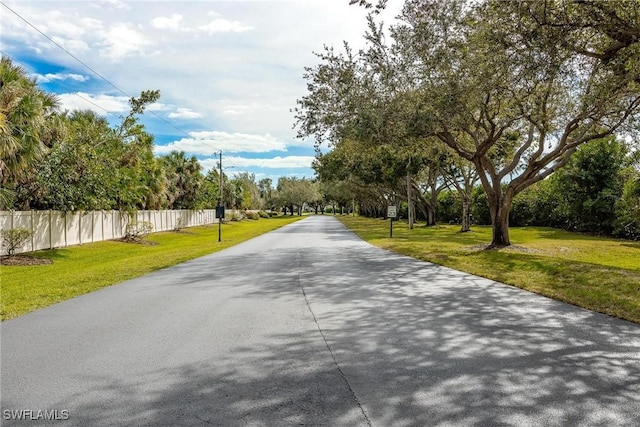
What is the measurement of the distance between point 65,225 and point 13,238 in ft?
18.0

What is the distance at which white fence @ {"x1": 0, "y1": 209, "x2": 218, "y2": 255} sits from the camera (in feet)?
62.9

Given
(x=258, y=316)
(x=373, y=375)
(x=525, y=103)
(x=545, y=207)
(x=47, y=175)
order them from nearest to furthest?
(x=373, y=375)
(x=258, y=316)
(x=525, y=103)
(x=47, y=175)
(x=545, y=207)

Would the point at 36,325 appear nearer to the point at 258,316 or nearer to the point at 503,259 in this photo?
the point at 258,316

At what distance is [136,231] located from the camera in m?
31.2

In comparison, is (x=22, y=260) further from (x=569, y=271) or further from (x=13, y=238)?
(x=569, y=271)

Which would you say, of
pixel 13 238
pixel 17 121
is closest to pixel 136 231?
pixel 13 238

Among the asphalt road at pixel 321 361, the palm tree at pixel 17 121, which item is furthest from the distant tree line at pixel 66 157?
the asphalt road at pixel 321 361

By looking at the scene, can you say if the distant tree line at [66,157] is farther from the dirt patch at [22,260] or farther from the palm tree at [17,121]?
the dirt patch at [22,260]

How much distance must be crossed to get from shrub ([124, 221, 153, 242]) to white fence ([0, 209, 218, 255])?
1.32 feet

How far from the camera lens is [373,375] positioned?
171 inches

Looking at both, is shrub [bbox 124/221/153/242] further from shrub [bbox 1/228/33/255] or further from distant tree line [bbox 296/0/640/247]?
distant tree line [bbox 296/0/640/247]

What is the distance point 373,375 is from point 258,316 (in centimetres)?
287

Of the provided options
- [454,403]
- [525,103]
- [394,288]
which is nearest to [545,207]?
[525,103]

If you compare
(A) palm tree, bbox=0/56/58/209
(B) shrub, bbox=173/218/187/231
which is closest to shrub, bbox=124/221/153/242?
(B) shrub, bbox=173/218/187/231
